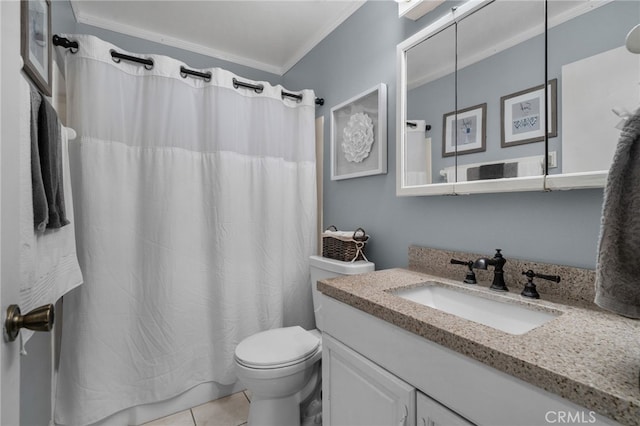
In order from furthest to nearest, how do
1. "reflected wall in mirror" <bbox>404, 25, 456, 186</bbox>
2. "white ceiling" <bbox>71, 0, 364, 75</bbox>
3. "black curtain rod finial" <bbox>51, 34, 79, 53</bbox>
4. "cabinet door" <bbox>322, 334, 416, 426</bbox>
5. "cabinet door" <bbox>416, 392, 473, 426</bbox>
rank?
"white ceiling" <bbox>71, 0, 364, 75</bbox>, "black curtain rod finial" <bbox>51, 34, 79, 53</bbox>, "reflected wall in mirror" <bbox>404, 25, 456, 186</bbox>, "cabinet door" <bbox>322, 334, 416, 426</bbox>, "cabinet door" <bbox>416, 392, 473, 426</bbox>

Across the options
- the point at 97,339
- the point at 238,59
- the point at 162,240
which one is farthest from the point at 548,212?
the point at 238,59

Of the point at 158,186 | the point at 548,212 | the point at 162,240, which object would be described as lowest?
the point at 162,240

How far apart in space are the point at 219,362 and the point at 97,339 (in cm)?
67

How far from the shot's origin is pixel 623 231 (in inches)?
19.7

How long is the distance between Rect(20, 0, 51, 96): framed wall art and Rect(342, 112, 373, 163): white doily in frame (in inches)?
56.3

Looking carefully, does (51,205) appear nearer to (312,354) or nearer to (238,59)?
(312,354)

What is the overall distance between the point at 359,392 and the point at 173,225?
Answer: 4.40 ft

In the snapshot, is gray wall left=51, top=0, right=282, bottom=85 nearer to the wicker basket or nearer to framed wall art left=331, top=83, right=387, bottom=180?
framed wall art left=331, top=83, right=387, bottom=180

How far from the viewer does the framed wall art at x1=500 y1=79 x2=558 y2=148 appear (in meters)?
0.94

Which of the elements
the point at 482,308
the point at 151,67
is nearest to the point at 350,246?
the point at 482,308

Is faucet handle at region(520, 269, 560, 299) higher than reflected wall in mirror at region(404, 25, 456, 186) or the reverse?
the reverse

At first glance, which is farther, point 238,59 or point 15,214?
point 238,59

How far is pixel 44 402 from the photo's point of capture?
1.29m

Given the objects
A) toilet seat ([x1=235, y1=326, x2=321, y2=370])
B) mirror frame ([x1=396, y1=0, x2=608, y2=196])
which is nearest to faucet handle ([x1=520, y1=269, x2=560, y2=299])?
mirror frame ([x1=396, y1=0, x2=608, y2=196])
